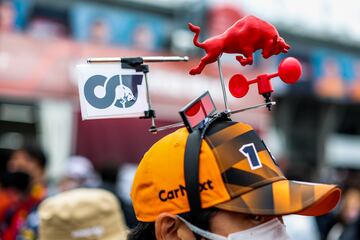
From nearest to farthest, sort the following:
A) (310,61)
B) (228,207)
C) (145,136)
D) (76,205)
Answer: (228,207) → (76,205) → (145,136) → (310,61)

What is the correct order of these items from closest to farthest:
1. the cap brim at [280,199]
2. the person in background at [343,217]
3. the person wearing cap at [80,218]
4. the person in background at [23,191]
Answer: the cap brim at [280,199] < the person wearing cap at [80,218] < the person in background at [23,191] < the person in background at [343,217]

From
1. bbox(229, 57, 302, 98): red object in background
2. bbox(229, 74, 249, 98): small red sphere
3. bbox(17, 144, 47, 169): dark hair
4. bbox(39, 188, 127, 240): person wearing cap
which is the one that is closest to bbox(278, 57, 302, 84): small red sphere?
bbox(229, 57, 302, 98): red object in background

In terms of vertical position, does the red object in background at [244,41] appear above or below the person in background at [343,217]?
above

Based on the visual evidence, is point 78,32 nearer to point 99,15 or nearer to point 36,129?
point 99,15

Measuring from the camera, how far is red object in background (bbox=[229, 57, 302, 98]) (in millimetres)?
1697

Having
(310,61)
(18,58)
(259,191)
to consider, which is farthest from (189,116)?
(310,61)

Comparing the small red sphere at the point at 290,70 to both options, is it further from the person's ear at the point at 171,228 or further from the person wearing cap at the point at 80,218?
the person wearing cap at the point at 80,218

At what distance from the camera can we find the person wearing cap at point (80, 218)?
275cm

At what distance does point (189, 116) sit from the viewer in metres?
1.70

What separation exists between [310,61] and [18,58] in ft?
21.3

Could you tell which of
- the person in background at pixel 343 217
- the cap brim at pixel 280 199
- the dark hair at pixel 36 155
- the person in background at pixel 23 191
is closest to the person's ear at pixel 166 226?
the cap brim at pixel 280 199

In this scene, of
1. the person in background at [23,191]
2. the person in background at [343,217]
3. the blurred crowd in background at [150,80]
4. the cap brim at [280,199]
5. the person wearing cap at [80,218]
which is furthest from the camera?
the blurred crowd in background at [150,80]

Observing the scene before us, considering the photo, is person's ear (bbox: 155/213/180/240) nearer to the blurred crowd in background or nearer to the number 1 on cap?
the number 1 on cap

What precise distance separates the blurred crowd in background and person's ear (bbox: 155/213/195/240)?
323cm
